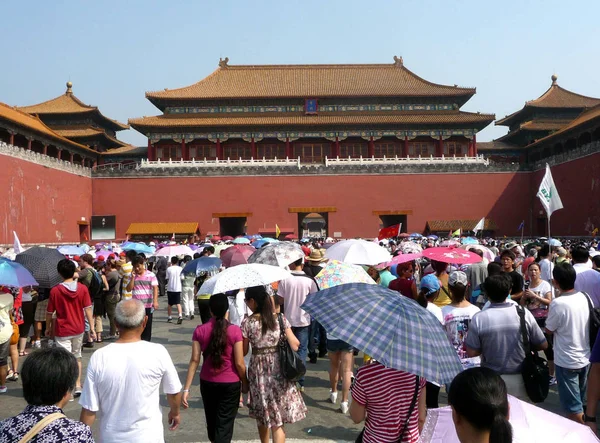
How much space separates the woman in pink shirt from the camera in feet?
10.6

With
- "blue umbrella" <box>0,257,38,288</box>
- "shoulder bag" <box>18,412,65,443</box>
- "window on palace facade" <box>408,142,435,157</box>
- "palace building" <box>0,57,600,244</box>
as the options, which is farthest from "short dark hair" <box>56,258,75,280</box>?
"window on palace facade" <box>408,142,435,157</box>

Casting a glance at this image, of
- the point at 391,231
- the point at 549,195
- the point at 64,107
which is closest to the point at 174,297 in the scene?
the point at 391,231

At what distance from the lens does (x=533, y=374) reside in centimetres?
317

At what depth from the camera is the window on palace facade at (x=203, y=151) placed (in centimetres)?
2927

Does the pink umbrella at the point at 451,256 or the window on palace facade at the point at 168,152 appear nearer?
the pink umbrella at the point at 451,256

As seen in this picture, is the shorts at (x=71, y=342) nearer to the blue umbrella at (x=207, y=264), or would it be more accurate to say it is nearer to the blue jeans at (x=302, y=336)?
the blue jeans at (x=302, y=336)

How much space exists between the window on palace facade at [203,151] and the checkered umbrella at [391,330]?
27299 millimetres

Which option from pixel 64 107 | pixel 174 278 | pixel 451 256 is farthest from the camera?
pixel 64 107

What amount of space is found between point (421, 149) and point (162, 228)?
14.6 metres

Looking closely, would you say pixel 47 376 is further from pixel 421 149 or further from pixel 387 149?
pixel 421 149

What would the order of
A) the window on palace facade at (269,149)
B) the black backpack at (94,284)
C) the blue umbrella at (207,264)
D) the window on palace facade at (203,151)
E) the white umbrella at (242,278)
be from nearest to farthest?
1. the white umbrella at (242,278)
2. the black backpack at (94,284)
3. the blue umbrella at (207,264)
4. the window on palace facade at (203,151)
5. the window on palace facade at (269,149)

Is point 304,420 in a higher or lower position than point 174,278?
lower

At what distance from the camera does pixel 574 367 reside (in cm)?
367

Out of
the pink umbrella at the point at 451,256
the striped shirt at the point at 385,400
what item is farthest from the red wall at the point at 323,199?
the striped shirt at the point at 385,400
